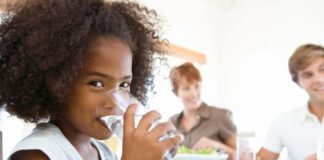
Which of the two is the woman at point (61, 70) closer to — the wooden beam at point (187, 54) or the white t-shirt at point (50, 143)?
the white t-shirt at point (50, 143)

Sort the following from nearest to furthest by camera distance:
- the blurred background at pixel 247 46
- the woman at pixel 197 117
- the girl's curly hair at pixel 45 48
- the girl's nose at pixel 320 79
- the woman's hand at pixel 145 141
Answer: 1. the woman's hand at pixel 145 141
2. the girl's curly hair at pixel 45 48
3. the girl's nose at pixel 320 79
4. the woman at pixel 197 117
5. the blurred background at pixel 247 46

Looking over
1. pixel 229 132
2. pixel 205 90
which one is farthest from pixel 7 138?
pixel 205 90

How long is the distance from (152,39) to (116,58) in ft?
0.76

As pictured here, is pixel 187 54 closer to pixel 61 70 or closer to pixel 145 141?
pixel 61 70

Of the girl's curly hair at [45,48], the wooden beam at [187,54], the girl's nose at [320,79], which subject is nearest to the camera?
the girl's curly hair at [45,48]

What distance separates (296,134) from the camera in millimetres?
1870

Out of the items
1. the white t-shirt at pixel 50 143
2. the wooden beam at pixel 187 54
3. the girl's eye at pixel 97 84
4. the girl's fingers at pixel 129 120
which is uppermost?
the wooden beam at pixel 187 54

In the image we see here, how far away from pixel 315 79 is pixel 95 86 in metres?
1.30

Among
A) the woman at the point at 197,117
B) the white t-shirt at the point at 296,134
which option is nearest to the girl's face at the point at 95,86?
the white t-shirt at the point at 296,134

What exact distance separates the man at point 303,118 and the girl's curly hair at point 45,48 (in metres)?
1.19

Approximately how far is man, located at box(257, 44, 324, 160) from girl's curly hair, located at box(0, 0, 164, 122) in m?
1.19

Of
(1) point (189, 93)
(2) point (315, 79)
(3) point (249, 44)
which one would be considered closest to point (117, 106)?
(2) point (315, 79)

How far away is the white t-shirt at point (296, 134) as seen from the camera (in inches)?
71.6

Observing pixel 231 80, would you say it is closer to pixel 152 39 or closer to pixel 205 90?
pixel 205 90
